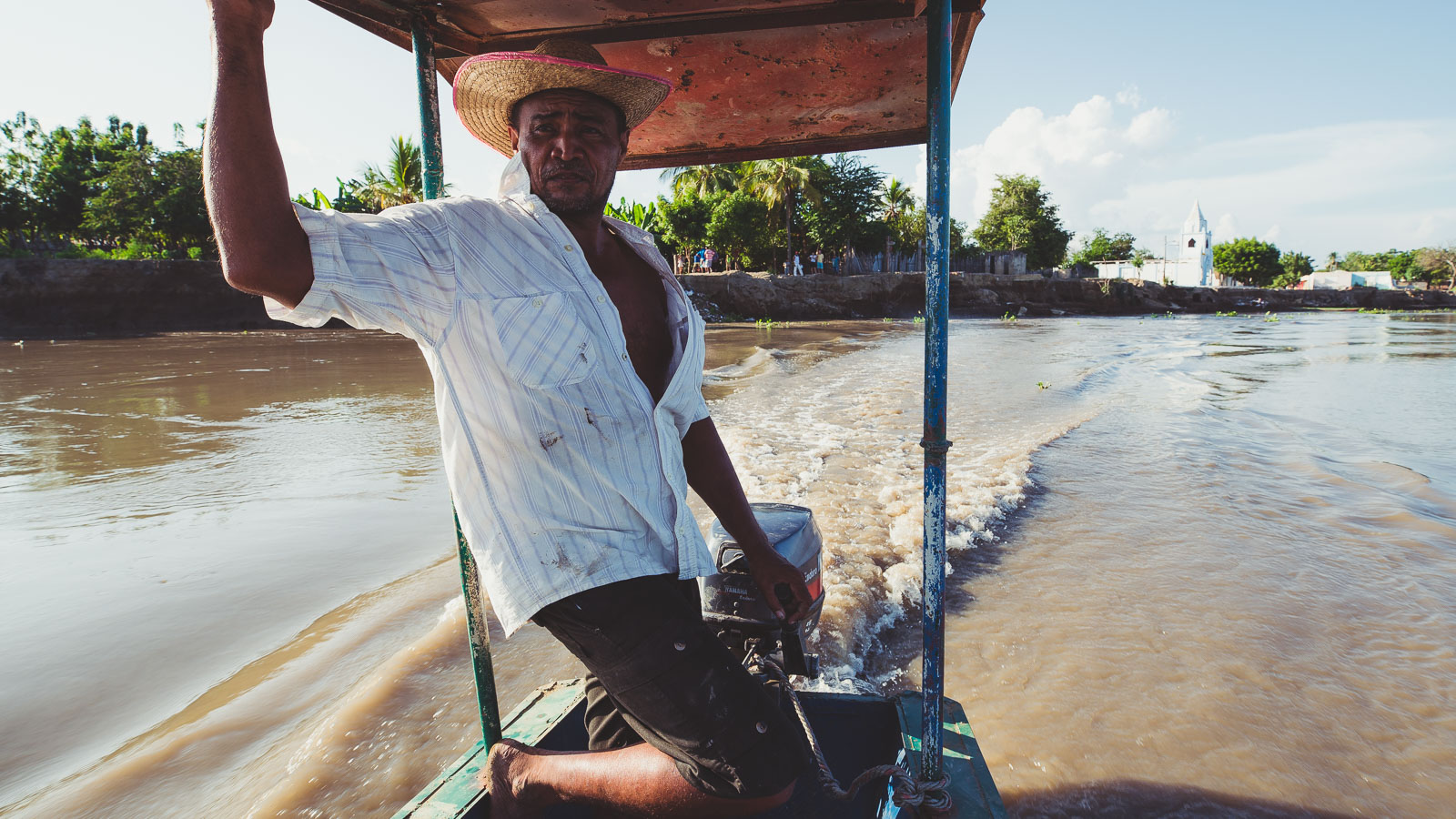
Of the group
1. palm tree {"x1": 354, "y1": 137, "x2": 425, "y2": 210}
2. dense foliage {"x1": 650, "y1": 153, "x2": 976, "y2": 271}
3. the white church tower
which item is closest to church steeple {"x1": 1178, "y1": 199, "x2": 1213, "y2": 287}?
the white church tower

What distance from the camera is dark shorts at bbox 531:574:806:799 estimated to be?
4.26 ft

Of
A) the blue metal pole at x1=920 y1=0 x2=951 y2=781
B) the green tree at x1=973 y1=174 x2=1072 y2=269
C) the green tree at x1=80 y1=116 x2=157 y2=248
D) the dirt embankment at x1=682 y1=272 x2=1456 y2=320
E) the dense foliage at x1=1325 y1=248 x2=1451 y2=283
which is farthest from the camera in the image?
the dense foliage at x1=1325 y1=248 x2=1451 y2=283

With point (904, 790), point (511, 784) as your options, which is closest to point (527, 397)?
point (511, 784)

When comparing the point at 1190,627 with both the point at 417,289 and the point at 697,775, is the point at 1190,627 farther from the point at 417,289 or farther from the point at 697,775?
the point at 417,289

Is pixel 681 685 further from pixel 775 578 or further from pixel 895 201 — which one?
pixel 895 201

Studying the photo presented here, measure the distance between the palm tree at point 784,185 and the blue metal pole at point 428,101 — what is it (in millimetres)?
33853

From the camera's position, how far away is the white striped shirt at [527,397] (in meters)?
1.22

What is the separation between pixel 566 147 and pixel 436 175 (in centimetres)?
52

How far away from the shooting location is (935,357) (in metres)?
1.61

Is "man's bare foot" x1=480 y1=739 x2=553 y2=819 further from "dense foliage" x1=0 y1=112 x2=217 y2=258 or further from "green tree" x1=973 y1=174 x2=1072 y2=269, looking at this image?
"green tree" x1=973 y1=174 x2=1072 y2=269

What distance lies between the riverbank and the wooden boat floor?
26.6 meters

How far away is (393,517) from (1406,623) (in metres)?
5.97

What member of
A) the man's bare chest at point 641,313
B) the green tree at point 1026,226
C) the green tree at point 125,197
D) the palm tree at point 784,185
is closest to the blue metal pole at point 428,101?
the man's bare chest at point 641,313

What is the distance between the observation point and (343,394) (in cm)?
1066
